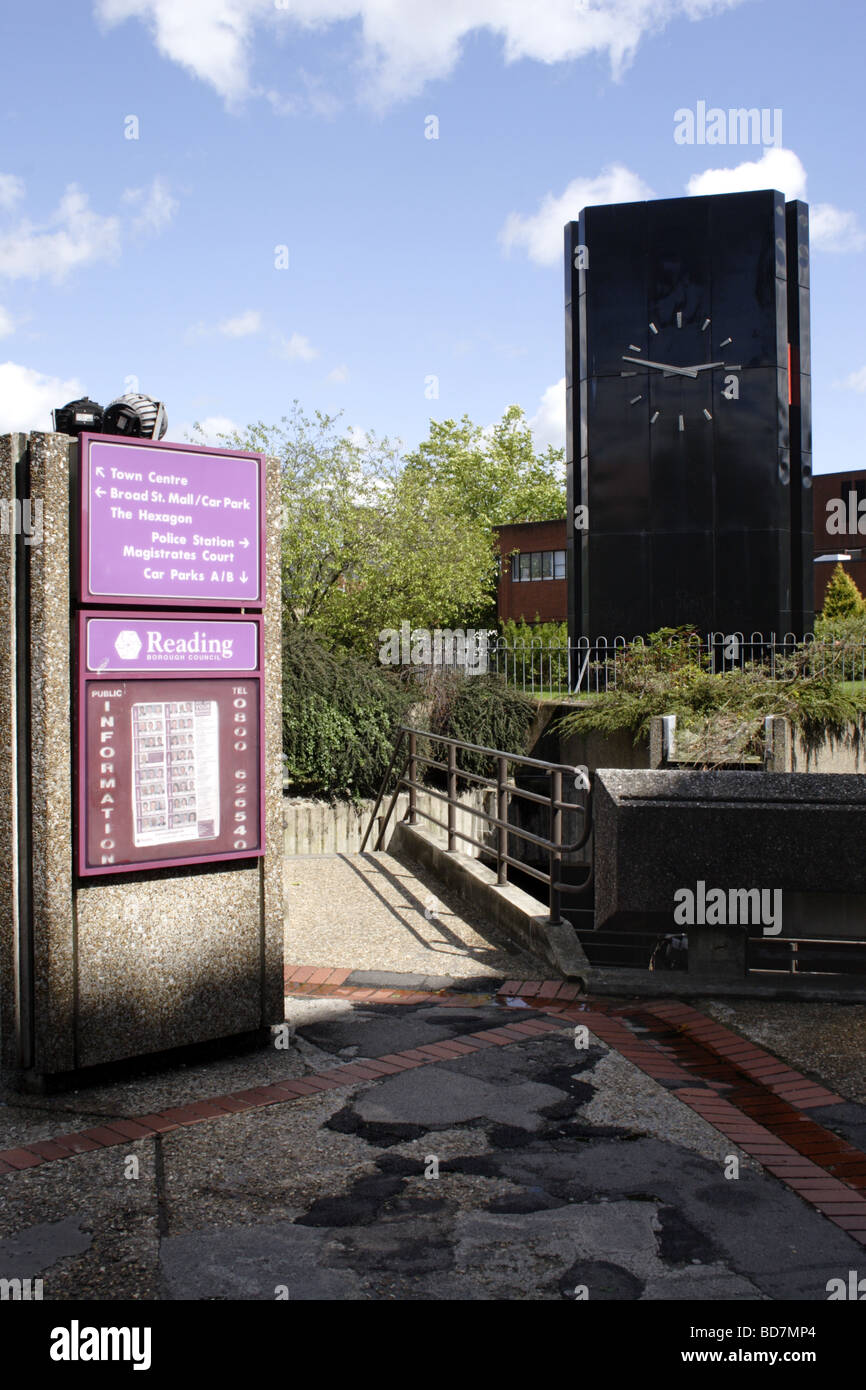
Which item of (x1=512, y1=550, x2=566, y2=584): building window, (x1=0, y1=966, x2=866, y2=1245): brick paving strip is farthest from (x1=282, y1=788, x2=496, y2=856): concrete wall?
(x1=512, y1=550, x2=566, y2=584): building window

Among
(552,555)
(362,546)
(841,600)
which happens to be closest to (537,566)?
(552,555)

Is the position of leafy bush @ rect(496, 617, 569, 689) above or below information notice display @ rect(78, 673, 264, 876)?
above

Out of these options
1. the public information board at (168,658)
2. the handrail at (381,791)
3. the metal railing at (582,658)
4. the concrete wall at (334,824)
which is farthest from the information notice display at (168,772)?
the metal railing at (582,658)

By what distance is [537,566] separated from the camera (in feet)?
160

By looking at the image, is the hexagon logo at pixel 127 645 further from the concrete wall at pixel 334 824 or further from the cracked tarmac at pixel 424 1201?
the concrete wall at pixel 334 824

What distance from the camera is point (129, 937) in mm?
4668

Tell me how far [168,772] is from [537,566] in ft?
147

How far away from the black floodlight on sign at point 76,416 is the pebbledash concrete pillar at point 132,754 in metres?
0.31

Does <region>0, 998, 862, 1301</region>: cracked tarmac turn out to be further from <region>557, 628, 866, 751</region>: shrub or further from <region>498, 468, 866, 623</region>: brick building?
<region>498, 468, 866, 623</region>: brick building

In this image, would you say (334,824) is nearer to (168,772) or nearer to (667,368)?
(168,772)

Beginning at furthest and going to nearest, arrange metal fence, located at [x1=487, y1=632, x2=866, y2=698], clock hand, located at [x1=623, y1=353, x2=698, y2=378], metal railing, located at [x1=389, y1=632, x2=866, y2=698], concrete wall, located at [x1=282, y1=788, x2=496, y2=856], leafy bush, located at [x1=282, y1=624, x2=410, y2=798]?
clock hand, located at [x1=623, y1=353, x2=698, y2=378] → metal fence, located at [x1=487, y1=632, x2=866, y2=698] → metal railing, located at [x1=389, y1=632, x2=866, y2=698] → leafy bush, located at [x1=282, y1=624, x2=410, y2=798] → concrete wall, located at [x1=282, y1=788, x2=496, y2=856]

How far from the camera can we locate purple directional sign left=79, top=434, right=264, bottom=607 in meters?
4.53

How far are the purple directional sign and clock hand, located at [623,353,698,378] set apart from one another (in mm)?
12837
